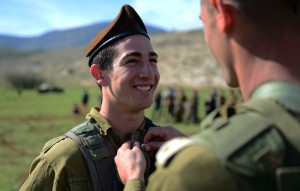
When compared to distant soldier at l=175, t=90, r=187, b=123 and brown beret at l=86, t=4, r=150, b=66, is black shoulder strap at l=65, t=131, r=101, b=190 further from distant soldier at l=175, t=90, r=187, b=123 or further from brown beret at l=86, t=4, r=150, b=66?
distant soldier at l=175, t=90, r=187, b=123

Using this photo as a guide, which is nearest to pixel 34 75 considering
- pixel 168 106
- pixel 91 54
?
pixel 168 106

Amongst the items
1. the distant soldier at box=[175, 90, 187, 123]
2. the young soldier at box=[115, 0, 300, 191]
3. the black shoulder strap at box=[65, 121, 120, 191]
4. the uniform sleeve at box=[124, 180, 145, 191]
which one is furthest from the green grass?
the young soldier at box=[115, 0, 300, 191]

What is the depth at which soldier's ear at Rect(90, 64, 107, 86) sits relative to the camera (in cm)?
311

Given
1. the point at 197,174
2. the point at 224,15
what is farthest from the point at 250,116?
the point at 224,15

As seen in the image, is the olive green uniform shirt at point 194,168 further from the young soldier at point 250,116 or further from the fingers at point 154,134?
the fingers at point 154,134

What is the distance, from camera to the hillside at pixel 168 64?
252ft

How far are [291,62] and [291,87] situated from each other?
0.09 metres

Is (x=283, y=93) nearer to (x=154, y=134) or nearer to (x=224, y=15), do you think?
(x=224, y=15)

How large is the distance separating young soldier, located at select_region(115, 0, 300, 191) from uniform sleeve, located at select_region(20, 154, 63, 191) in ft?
A: 4.68

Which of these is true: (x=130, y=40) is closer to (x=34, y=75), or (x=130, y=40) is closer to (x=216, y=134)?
(x=216, y=134)

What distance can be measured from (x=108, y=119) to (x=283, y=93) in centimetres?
184

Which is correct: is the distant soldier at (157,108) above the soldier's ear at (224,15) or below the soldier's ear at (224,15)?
below

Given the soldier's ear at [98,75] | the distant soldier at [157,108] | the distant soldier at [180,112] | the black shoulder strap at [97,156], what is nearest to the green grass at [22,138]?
the distant soldier at [180,112]

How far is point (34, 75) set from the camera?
256 ft
